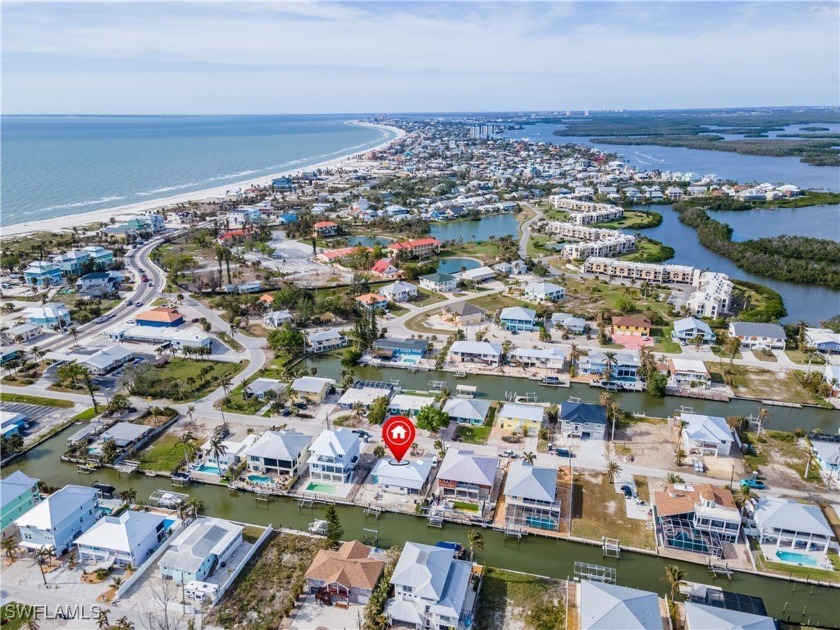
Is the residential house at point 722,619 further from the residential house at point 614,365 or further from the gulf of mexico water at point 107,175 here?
the gulf of mexico water at point 107,175

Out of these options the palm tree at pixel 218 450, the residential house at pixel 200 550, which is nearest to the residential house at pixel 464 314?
the palm tree at pixel 218 450

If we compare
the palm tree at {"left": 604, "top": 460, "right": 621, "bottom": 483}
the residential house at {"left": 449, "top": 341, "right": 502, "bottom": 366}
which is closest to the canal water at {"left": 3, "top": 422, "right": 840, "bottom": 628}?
the palm tree at {"left": 604, "top": 460, "right": 621, "bottom": 483}

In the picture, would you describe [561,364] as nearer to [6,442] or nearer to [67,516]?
[67,516]

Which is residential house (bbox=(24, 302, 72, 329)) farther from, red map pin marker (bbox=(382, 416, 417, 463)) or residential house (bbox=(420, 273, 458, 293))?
residential house (bbox=(420, 273, 458, 293))

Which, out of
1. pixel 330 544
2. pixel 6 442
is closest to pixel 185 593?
pixel 330 544

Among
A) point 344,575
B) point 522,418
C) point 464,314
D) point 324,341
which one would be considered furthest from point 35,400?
point 464,314

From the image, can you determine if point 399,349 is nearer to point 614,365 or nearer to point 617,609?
point 614,365
